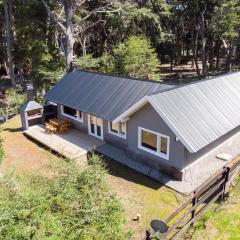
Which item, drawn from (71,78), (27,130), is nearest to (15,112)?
(27,130)

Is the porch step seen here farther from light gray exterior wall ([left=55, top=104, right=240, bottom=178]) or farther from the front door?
the front door

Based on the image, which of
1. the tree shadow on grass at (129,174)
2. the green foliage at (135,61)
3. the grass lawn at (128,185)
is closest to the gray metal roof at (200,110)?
the grass lawn at (128,185)

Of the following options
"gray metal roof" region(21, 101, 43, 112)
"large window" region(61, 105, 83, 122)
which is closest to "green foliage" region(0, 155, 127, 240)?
"large window" region(61, 105, 83, 122)

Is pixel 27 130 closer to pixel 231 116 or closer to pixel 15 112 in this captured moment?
pixel 15 112

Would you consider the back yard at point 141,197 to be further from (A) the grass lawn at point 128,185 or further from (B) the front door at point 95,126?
(B) the front door at point 95,126

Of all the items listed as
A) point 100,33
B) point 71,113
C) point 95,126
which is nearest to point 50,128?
point 71,113

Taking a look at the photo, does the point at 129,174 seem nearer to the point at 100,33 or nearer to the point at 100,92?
the point at 100,92

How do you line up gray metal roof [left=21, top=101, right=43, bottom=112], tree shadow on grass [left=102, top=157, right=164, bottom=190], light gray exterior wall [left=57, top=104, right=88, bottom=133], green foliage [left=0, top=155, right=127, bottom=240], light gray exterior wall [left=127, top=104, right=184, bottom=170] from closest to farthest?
1. green foliage [left=0, top=155, right=127, bottom=240]
2. light gray exterior wall [left=127, top=104, right=184, bottom=170]
3. tree shadow on grass [left=102, top=157, right=164, bottom=190]
4. light gray exterior wall [left=57, top=104, right=88, bottom=133]
5. gray metal roof [left=21, top=101, right=43, bottom=112]
